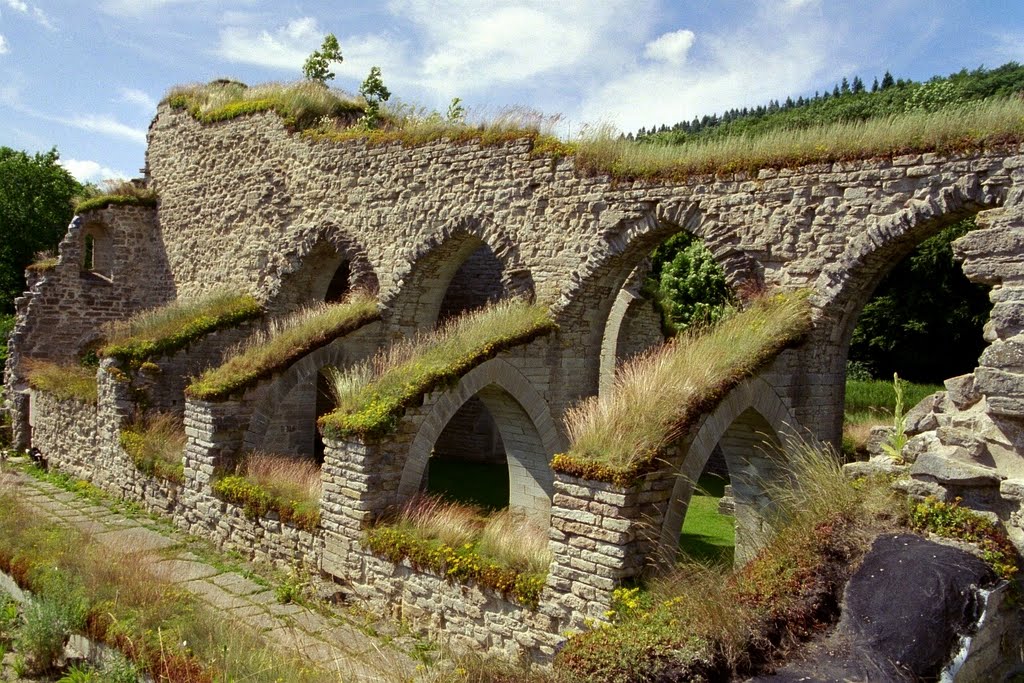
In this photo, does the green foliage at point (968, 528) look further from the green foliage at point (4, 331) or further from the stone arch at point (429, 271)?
the green foliage at point (4, 331)

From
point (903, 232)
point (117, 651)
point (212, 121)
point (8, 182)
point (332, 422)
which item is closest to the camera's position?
point (117, 651)

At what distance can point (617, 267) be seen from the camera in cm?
1107

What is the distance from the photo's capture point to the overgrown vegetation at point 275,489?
9758 mm

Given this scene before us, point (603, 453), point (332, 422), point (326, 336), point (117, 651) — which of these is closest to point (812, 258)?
point (603, 453)

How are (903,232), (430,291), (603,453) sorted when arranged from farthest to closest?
(430,291) → (903,232) → (603,453)

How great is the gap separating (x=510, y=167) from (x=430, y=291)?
8.72 ft

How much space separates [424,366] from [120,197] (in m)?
12.6

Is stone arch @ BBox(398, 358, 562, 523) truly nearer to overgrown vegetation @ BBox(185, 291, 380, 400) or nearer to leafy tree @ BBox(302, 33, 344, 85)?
overgrown vegetation @ BBox(185, 291, 380, 400)

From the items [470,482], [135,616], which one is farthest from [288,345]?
[135,616]

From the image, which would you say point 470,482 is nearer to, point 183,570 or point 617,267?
point 617,267

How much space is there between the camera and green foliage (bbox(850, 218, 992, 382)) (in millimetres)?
21547

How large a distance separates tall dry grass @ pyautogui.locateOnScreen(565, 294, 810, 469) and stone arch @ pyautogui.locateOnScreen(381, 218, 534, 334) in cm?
447

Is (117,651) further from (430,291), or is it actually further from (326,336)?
(430,291)

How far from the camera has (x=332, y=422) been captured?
9.07m
